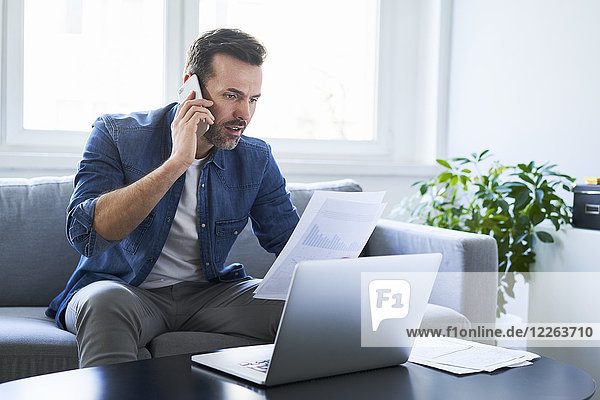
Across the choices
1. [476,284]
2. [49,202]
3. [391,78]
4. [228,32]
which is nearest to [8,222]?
[49,202]

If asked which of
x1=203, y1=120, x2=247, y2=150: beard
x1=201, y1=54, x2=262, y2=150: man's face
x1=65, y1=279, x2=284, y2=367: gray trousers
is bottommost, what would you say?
x1=65, y1=279, x2=284, y2=367: gray trousers

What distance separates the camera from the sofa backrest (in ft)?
6.68

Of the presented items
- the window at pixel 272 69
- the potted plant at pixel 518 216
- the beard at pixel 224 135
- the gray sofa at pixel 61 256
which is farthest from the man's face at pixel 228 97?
the window at pixel 272 69

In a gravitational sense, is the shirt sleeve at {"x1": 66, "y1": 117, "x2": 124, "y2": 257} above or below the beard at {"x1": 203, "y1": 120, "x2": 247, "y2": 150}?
below

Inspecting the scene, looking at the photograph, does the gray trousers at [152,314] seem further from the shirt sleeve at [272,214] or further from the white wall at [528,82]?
the white wall at [528,82]

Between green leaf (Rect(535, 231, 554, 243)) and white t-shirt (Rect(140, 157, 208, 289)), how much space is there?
108cm

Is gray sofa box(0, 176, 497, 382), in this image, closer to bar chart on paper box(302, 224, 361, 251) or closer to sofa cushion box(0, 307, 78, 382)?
sofa cushion box(0, 307, 78, 382)

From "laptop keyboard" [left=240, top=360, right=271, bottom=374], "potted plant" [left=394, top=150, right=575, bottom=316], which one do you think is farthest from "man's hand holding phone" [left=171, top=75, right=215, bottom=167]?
"potted plant" [left=394, top=150, right=575, bottom=316]

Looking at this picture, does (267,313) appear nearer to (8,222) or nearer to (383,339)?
(383,339)

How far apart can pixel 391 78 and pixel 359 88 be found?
0.15 metres

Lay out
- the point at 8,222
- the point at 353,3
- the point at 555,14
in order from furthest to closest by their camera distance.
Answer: the point at 353,3
the point at 555,14
the point at 8,222

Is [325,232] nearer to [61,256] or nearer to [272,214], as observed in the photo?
[272,214]

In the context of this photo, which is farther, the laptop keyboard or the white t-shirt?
the white t-shirt

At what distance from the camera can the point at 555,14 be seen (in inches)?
101
